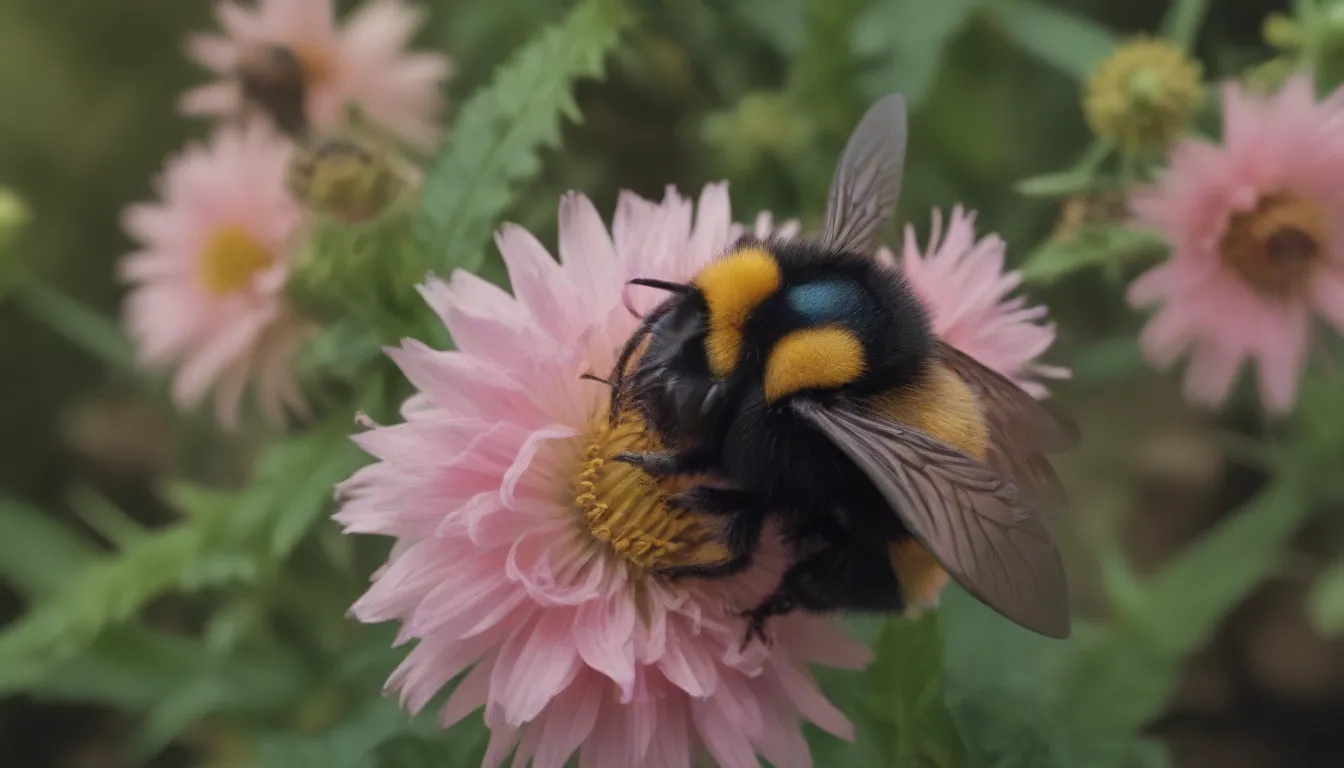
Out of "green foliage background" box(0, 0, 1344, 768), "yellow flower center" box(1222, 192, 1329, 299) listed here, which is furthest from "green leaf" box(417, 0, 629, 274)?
"yellow flower center" box(1222, 192, 1329, 299)

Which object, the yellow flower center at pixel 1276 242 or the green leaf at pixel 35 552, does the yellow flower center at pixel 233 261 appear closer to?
the green leaf at pixel 35 552

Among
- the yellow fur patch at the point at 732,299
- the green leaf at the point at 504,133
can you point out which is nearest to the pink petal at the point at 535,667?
the yellow fur patch at the point at 732,299

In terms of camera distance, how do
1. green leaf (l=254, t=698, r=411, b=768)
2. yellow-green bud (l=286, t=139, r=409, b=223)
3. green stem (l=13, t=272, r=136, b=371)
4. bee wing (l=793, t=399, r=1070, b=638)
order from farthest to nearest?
green stem (l=13, t=272, r=136, b=371) → yellow-green bud (l=286, t=139, r=409, b=223) → green leaf (l=254, t=698, r=411, b=768) → bee wing (l=793, t=399, r=1070, b=638)

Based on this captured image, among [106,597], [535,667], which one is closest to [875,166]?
[535,667]

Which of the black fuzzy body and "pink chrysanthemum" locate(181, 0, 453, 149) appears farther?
"pink chrysanthemum" locate(181, 0, 453, 149)

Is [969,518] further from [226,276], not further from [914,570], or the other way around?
[226,276]

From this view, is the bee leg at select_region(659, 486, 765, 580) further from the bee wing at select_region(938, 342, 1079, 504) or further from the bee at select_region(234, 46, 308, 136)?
the bee at select_region(234, 46, 308, 136)
